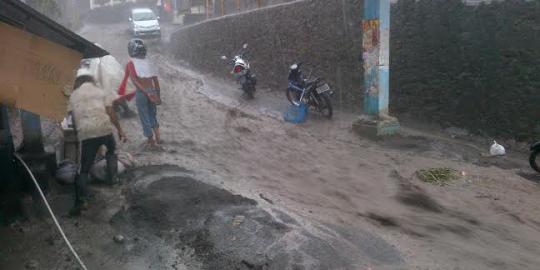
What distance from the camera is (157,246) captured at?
18.0ft

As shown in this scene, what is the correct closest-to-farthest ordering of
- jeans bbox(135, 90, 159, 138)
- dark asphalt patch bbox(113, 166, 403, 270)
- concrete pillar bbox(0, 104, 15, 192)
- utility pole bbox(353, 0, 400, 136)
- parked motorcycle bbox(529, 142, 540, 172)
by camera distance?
dark asphalt patch bbox(113, 166, 403, 270) < concrete pillar bbox(0, 104, 15, 192) < parked motorcycle bbox(529, 142, 540, 172) < jeans bbox(135, 90, 159, 138) < utility pole bbox(353, 0, 400, 136)

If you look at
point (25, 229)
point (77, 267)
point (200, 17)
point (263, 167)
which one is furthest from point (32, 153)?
point (200, 17)

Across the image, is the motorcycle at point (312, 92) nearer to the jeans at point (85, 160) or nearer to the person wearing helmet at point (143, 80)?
the person wearing helmet at point (143, 80)

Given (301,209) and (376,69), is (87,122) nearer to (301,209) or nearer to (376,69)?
(301,209)

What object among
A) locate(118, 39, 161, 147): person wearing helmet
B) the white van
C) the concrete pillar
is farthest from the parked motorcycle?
the white van

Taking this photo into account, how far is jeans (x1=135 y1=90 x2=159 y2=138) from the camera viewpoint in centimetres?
867

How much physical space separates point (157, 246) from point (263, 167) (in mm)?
3420

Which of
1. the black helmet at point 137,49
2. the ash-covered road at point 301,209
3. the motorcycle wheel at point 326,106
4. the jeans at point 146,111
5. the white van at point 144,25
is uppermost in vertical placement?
the white van at point 144,25

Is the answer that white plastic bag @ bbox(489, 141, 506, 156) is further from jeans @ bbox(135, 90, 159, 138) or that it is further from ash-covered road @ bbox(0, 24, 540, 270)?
jeans @ bbox(135, 90, 159, 138)

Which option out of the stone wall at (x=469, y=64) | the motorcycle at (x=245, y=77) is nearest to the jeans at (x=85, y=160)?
the stone wall at (x=469, y=64)

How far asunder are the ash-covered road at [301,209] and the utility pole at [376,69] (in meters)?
0.40

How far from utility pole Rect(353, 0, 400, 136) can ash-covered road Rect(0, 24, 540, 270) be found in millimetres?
398

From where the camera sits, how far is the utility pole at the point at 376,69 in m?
10.9

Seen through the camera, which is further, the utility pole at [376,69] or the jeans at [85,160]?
the utility pole at [376,69]
